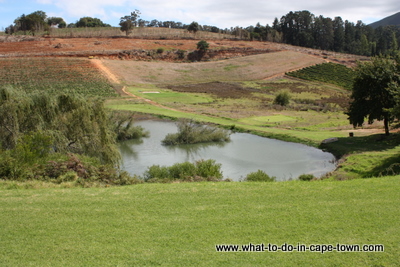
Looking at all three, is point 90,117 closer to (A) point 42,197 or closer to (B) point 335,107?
(A) point 42,197

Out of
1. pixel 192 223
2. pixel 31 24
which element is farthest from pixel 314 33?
pixel 192 223

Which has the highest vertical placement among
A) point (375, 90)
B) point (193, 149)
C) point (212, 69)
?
point (212, 69)

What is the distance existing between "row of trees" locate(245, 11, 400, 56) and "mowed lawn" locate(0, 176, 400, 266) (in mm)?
143728

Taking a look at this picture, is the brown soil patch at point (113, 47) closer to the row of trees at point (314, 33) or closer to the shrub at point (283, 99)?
the row of trees at point (314, 33)

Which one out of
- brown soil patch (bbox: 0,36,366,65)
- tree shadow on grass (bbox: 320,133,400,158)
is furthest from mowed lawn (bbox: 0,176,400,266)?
brown soil patch (bbox: 0,36,366,65)

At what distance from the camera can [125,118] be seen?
3669cm

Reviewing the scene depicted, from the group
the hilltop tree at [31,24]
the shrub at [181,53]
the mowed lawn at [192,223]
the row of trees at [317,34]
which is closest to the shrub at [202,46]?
the shrub at [181,53]

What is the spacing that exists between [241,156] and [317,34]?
143m

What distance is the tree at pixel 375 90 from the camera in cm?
3077

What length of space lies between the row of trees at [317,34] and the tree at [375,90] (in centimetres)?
12116

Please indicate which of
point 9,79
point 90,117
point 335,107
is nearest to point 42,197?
point 90,117

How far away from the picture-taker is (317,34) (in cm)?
16000

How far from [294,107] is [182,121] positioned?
91.1ft

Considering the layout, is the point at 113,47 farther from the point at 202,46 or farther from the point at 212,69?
the point at 212,69
